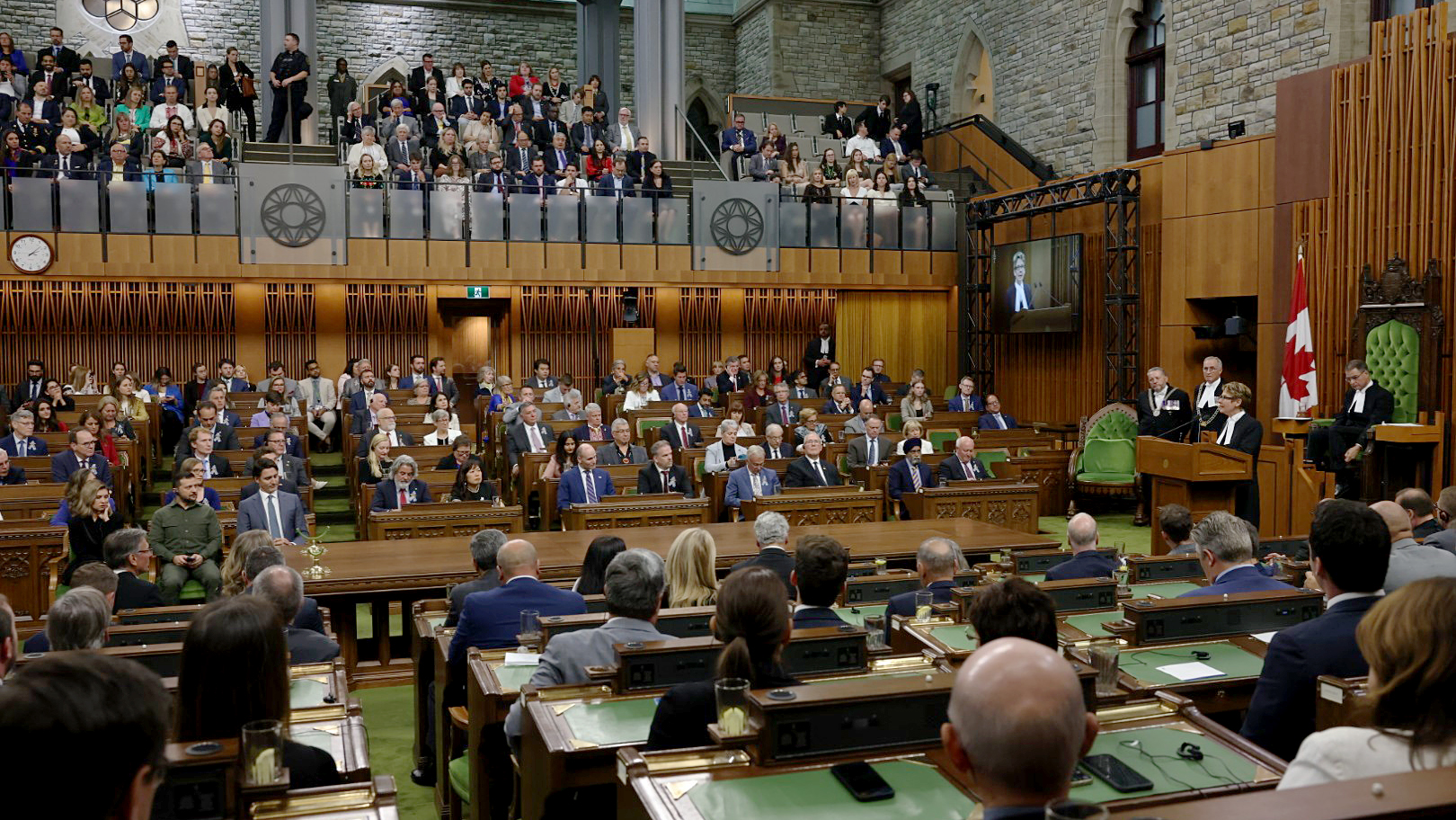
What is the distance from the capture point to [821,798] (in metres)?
2.37

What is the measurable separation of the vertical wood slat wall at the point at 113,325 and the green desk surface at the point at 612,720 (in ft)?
42.2

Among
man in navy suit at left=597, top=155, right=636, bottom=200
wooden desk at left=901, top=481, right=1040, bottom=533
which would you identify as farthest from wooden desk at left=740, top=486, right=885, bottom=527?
man in navy suit at left=597, top=155, right=636, bottom=200

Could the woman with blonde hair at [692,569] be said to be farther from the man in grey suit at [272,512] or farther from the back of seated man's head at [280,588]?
the man in grey suit at [272,512]

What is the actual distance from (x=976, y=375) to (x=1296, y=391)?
5.81 meters

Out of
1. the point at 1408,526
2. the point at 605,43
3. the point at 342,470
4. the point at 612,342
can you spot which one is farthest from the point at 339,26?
the point at 1408,526

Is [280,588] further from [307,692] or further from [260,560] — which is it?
[260,560]

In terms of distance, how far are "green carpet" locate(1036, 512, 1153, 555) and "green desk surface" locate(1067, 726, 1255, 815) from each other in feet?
22.4

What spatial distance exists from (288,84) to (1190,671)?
1378cm

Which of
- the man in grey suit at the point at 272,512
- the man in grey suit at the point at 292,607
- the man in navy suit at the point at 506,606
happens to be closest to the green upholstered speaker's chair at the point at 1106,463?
the man in grey suit at the point at 272,512

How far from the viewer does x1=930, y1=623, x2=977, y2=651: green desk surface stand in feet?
12.6

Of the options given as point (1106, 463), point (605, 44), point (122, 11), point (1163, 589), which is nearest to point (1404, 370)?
point (1106, 463)

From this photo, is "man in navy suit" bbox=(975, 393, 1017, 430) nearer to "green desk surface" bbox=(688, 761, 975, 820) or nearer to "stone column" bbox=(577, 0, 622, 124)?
"stone column" bbox=(577, 0, 622, 124)

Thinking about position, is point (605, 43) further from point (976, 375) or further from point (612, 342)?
point (976, 375)

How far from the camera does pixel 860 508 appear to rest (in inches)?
346
